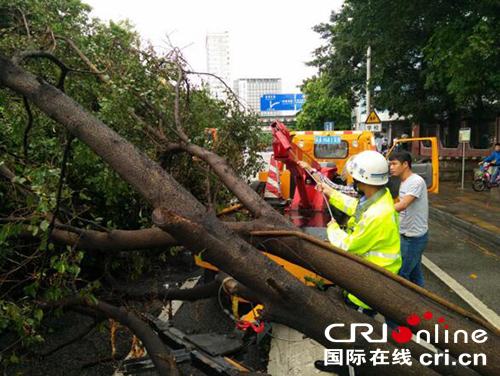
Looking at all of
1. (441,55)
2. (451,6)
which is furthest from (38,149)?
(451,6)

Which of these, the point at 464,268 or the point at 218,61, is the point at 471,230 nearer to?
the point at 464,268

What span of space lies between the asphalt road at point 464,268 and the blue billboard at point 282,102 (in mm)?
26573

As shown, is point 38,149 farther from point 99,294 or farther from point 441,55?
point 441,55

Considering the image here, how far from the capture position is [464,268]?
577cm

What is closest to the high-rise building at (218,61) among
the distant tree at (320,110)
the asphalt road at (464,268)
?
the asphalt road at (464,268)

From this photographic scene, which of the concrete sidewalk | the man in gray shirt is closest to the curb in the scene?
the concrete sidewalk

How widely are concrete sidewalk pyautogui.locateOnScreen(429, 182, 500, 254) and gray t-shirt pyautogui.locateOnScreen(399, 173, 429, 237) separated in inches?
143

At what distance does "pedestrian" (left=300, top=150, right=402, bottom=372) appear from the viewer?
2.55 m

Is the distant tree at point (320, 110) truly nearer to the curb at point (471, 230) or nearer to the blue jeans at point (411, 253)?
the curb at point (471, 230)

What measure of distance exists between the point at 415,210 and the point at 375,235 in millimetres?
1762

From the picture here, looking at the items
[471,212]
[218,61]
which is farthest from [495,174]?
[218,61]

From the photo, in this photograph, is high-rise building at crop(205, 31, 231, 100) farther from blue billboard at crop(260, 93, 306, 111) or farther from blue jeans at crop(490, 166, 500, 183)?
blue billboard at crop(260, 93, 306, 111)

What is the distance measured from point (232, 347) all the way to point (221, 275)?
0.77m

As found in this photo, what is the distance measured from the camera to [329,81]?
80.5 feet
